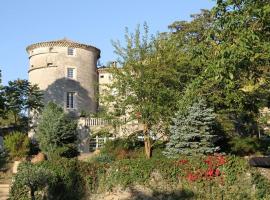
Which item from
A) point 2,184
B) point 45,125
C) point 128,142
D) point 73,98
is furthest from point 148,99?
point 73,98

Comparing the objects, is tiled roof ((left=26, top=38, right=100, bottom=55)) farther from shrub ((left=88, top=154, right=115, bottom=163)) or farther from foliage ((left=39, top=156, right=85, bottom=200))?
foliage ((left=39, top=156, right=85, bottom=200))

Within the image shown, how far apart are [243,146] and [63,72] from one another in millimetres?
19867

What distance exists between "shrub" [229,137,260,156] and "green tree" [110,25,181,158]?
14.6ft

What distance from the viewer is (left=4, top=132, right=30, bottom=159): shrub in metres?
33.1

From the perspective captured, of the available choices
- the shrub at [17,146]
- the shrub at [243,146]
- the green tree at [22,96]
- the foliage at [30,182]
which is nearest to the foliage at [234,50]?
the foliage at [30,182]

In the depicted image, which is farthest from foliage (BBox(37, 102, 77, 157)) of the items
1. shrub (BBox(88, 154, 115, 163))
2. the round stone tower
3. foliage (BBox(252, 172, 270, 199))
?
foliage (BBox(252, 172, 270, 199))

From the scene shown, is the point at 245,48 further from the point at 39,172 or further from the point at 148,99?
the point at 148,99

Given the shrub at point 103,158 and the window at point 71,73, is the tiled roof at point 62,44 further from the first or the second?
the shrub at point 103,158

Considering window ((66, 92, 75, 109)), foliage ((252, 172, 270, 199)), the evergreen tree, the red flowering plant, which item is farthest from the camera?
window ((66, 92, 75, 109))

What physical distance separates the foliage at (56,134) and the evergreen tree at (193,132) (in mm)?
8494

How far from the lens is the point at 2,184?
2584cm

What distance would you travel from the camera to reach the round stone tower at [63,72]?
1720 inches

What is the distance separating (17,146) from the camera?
33.5 meters

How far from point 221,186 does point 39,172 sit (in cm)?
830
